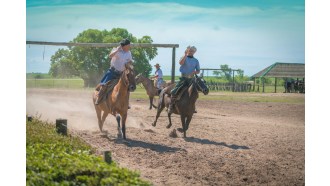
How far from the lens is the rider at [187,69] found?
9.34m

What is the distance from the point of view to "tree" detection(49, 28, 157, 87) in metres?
8.40

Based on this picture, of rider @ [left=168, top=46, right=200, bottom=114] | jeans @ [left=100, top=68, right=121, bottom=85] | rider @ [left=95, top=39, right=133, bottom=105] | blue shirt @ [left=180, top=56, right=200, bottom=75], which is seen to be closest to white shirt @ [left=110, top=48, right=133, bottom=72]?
rider @ [left=95, top=39, right=133, bottom=105]

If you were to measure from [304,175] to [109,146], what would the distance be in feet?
9.66

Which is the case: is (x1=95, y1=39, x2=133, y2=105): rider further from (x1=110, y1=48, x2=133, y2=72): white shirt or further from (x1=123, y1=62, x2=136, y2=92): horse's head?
(x1=123, y1=62, x2=136, y2=92): horse's head

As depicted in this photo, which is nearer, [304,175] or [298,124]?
[304,175]

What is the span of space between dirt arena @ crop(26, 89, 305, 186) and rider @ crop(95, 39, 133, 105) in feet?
1.98

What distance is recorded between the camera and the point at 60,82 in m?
8.68

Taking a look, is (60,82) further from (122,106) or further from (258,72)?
(258,72)

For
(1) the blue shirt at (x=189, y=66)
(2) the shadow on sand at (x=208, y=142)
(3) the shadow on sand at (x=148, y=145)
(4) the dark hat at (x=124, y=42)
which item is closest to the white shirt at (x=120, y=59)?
(4) the dark hat at (x=124, y=42)

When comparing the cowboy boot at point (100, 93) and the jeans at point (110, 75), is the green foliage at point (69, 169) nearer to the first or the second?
the jeans at point (110, 75)

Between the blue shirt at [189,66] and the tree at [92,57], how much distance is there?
75 centimetres

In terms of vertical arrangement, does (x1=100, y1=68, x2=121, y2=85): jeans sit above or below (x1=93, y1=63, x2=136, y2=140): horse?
above
